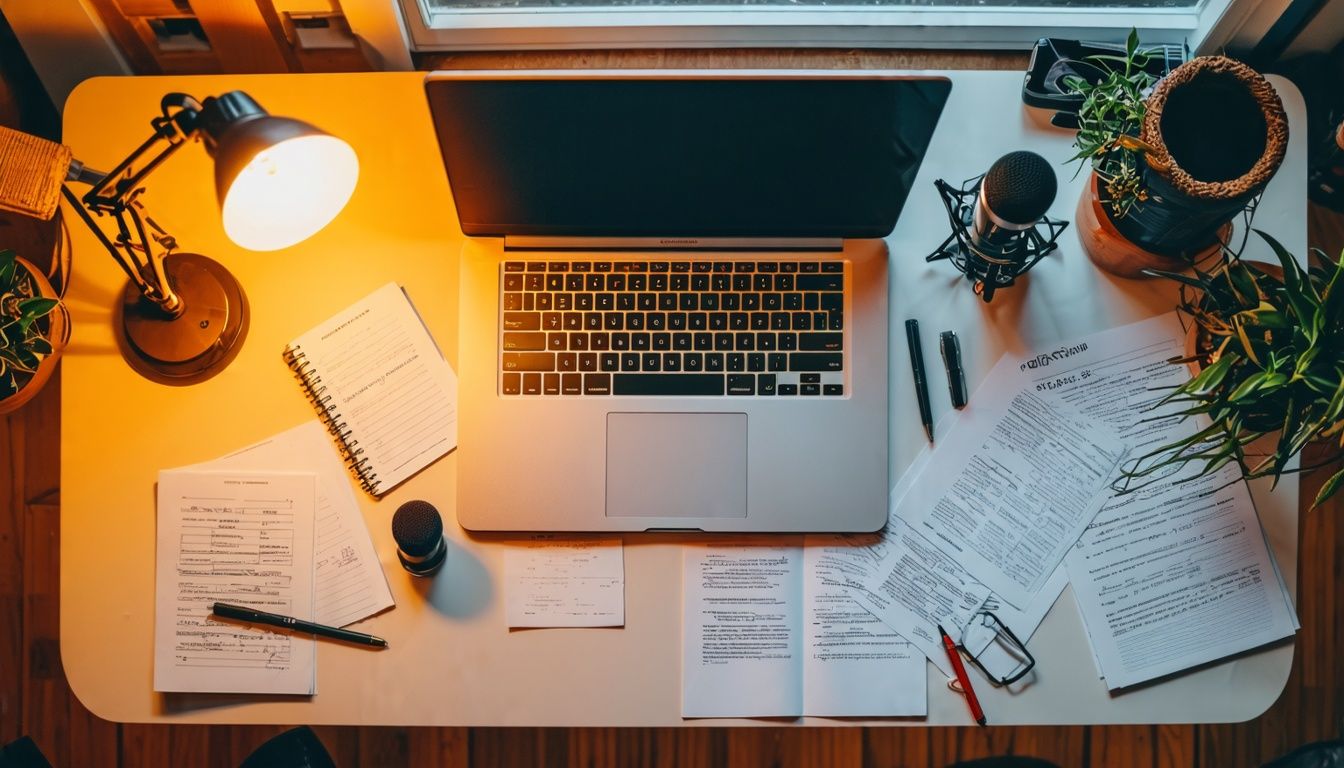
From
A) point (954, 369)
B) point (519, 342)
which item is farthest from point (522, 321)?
point (954, 369)

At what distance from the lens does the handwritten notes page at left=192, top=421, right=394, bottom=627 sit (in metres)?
1.02

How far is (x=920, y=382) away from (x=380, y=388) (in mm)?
652

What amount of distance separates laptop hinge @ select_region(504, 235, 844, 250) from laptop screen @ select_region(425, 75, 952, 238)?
0.01 m

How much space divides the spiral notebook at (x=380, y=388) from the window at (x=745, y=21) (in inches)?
17.9

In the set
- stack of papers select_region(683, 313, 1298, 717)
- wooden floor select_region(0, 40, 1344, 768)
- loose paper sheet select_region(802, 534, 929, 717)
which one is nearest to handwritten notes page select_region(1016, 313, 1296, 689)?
stack of papers select_region(683, 313, 1298, 717)

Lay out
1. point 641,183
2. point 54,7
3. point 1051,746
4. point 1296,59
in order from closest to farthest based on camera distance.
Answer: point 641,183
point 54,7
point 1296,59
point 1051,746

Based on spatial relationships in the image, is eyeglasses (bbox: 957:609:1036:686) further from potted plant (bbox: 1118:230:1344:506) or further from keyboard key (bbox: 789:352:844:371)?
keyboard key (bbox: 789:352:844:371)

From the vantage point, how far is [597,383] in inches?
39.6

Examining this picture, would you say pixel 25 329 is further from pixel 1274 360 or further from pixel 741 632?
pixel 1274 360

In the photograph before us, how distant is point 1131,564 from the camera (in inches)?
39.6

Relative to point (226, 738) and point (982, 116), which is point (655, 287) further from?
point (226, 738)

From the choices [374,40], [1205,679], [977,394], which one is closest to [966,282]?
[977,394]

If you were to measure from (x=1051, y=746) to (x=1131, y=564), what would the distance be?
1.95 feet

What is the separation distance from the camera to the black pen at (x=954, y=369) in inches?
40.4
